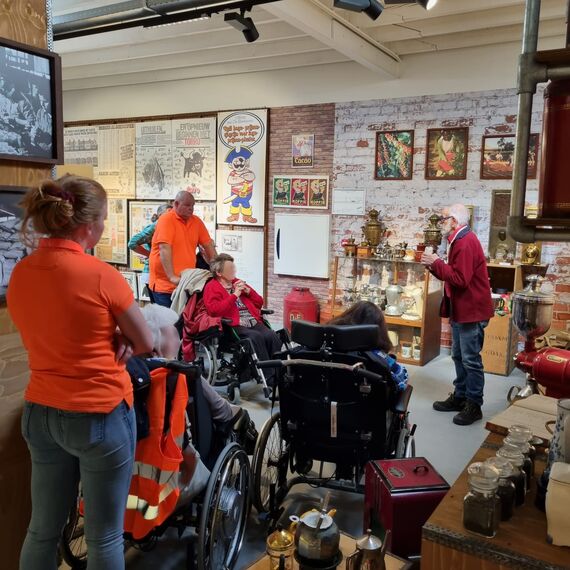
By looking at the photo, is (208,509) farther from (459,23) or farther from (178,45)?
(178,45)

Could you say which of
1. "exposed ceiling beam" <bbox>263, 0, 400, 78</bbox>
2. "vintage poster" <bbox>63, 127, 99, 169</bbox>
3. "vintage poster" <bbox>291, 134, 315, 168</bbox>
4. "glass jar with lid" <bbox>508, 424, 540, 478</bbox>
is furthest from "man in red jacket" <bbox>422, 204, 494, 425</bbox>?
"vintage poster" <bbox>63, 127, 99, 169</bbox>

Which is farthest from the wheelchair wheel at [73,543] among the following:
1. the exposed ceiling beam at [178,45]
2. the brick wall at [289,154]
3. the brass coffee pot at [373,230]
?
the brick wall at [289,154]

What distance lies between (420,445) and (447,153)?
363 centimetres

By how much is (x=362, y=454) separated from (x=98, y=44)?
556 cm

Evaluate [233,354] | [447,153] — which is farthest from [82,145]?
[233,354]

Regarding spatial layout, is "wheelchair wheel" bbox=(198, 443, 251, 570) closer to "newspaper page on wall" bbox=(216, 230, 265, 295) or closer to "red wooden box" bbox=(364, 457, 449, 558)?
"red wooden box" bbox=(364, 457, 449, 558)

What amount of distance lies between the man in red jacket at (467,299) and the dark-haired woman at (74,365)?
2.97 m

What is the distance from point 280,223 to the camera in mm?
7414

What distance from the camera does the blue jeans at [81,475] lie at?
1.70 meters

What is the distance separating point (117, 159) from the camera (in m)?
8.71

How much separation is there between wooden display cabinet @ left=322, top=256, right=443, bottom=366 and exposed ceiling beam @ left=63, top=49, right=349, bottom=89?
241 centimetres

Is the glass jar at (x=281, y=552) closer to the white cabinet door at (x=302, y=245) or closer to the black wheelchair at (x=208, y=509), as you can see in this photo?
the black wheelchair at (x=208, y=509)

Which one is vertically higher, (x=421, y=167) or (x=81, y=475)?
(x=421, y=167)

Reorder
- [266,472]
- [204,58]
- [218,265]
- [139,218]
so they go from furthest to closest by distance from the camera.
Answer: [139,218], [204,58], [218,265], [266,472]
